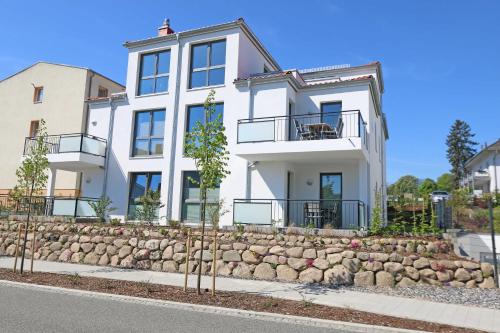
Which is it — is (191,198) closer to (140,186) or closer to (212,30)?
(140,186)

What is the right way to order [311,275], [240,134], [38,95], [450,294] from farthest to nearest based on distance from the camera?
[38,95] < [240,134] < [311,275] < [450,294]

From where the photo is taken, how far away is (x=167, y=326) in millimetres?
5875

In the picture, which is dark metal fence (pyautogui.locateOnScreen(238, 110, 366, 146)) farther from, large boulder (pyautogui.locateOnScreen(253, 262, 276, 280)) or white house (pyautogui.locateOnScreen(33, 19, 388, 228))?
large boulder (pyautogui.locateOnScreen(253, 262, 276, 280))

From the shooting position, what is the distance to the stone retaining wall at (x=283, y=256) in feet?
31.5

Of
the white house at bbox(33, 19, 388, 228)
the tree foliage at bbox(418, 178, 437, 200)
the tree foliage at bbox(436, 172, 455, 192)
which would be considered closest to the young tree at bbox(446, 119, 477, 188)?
the tree foliage at bbox(436, 172, 455, 192)

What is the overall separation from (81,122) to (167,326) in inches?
818

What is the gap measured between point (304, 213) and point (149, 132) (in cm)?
882

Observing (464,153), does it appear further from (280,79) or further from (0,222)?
(0,222)

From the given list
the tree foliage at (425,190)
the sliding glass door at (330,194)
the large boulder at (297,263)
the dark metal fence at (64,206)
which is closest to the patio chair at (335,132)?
the sliding glass door at (330,194)

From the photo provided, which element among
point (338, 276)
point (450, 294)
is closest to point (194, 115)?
point (338, 276)

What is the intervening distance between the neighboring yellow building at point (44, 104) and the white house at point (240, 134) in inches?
189

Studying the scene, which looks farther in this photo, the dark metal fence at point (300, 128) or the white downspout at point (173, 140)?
the white downspout at point (173, 140)

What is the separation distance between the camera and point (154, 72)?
19.1 metres

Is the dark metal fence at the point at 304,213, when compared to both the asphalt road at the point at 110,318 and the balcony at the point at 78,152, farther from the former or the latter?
the balcony at the point at 78,152
